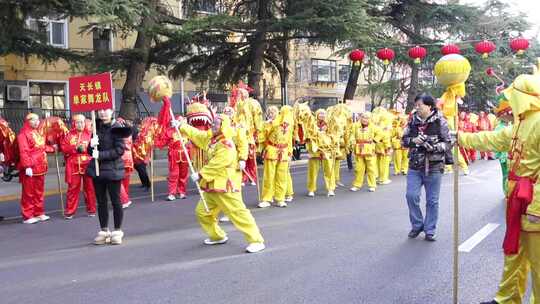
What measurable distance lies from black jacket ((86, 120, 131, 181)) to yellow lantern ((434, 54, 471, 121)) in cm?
426

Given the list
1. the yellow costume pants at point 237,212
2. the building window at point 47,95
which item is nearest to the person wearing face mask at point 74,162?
the yellow costume pants at point 237,212

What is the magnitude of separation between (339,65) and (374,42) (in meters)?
25.7

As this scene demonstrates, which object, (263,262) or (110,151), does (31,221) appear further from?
(263,262)

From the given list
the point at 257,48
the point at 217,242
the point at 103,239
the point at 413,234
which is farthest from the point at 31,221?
the point at 257,48

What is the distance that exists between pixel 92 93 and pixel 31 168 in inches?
87.9

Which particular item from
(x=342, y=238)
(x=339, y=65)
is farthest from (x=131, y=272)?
(x=339, y=65)

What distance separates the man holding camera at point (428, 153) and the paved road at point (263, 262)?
0.49m

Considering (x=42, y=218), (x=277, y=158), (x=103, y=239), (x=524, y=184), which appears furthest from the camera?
(x=277, y=158)

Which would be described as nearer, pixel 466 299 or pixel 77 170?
pixel 466 299

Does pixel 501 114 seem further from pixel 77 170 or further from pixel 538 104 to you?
pixel 77 170

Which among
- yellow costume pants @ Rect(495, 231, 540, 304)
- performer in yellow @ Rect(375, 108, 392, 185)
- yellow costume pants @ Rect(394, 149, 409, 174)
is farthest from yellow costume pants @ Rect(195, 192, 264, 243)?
yellow costume pants @ Rect(394, 149, 409, 174)

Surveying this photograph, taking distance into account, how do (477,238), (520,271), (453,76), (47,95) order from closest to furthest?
(520,271)
(453,76)
(477,238)
(47,95)

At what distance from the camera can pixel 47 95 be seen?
81.4ft

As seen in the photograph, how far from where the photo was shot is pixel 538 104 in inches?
148
